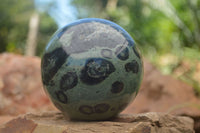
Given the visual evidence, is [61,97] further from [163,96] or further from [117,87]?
[163,96]

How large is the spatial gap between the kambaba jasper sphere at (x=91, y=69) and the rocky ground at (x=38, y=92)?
8.05 feet

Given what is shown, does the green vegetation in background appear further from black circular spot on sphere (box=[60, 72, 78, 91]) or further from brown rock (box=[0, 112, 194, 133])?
black circular spot on sphere (box=[60, 72, 78, 91])

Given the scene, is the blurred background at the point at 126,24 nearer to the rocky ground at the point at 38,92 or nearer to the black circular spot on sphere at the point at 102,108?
the rocky ground at the point at 38,92

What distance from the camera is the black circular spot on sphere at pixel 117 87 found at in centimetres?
249

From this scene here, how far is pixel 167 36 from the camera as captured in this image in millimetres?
14164

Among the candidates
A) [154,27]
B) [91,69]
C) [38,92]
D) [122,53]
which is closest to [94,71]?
[91,69]

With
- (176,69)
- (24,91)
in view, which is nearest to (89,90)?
(24,91)

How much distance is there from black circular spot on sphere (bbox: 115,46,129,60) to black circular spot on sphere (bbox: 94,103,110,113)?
1.71 feet

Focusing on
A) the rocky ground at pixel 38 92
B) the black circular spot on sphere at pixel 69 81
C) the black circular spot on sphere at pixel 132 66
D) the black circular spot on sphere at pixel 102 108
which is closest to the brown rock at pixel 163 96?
the rocky ground at pixel 38 92

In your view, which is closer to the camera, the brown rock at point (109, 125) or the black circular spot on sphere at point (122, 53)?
the brown rock at point (109, 125)

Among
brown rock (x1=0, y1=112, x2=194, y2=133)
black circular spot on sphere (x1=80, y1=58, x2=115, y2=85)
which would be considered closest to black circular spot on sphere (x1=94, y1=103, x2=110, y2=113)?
brown rock (x1=0, y1=112, x2=194, y2=133)

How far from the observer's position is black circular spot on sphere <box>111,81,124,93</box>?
2.49m

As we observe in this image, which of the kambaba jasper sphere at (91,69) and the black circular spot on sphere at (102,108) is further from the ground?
the kambaba jasper sphere at (91,69)

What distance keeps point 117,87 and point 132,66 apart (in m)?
0.29
